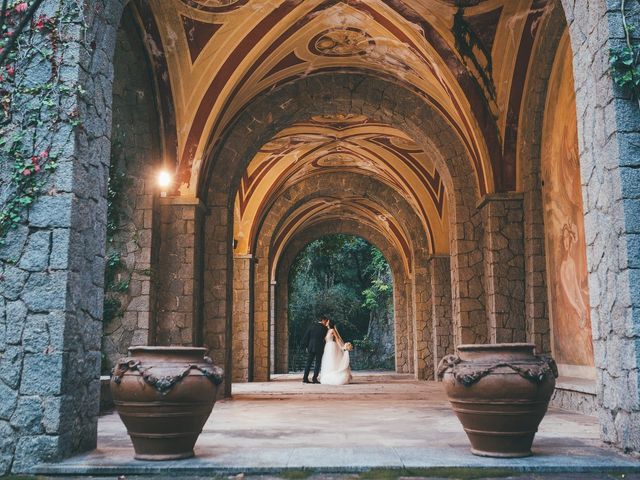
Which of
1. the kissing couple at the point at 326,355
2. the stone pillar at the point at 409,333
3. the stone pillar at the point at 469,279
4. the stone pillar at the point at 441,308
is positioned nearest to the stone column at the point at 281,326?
the stone pillar at the point at 409,333

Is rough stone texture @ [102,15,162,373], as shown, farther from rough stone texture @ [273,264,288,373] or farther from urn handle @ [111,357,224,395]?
rough stone texture @ [273,264,288,373]

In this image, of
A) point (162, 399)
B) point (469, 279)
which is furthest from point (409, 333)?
point (162, 399)

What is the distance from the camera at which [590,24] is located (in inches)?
178

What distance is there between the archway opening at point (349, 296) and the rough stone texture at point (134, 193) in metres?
18.4

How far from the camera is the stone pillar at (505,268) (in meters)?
9.00

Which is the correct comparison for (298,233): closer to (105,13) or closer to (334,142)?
(334,142)

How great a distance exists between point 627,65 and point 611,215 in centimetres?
96

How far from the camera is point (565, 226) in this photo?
7855 mm

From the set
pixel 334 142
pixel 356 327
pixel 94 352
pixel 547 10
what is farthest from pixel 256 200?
pixel 356 327

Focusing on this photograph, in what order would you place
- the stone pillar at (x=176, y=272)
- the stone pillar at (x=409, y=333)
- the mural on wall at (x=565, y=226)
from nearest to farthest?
the mural on wall at (x=565, y=226) < the stone pillar at (x=176, y=272) < the stone pillar at (x=409, y=333)

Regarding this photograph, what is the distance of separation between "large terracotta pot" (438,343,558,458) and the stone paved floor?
13 cm

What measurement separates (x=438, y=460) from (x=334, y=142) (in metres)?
10.9

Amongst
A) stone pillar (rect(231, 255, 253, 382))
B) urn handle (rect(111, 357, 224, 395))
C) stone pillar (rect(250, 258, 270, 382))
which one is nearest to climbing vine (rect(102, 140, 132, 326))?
urn handle (rect(111, 357, 224, 395))

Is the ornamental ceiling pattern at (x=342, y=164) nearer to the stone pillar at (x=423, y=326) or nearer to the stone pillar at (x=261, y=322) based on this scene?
the stone pillar at (x=423, y=326)
